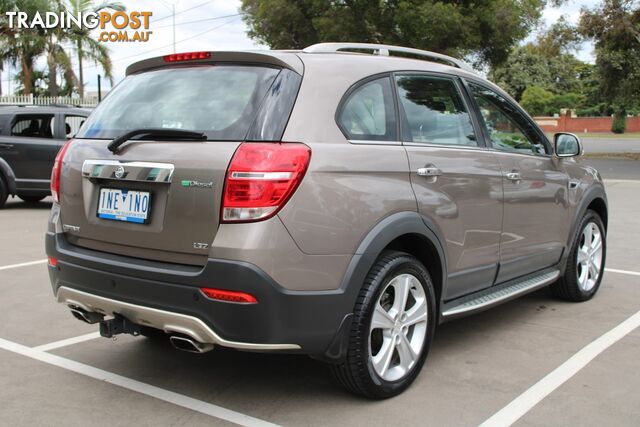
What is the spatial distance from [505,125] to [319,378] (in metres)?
2.14

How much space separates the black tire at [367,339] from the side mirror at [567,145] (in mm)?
2050

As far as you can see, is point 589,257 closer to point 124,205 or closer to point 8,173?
point 124,205

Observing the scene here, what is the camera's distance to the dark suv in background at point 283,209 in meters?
Answer: 3.17

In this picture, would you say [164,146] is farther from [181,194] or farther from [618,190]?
[618,190]

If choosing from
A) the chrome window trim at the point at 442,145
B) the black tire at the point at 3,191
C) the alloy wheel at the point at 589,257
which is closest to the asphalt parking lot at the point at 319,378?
the alloy wheel at the point at 589,257

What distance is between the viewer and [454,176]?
13.3ft

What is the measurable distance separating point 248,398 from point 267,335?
2.37 feet

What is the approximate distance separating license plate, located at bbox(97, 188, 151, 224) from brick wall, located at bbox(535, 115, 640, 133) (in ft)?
236

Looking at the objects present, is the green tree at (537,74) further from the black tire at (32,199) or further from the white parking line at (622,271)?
the white parking line at (622,271)

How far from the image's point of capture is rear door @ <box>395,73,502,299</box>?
12.8ft

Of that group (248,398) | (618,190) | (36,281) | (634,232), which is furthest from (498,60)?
(248,398)

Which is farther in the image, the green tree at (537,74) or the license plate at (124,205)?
the green tree at (537,74)

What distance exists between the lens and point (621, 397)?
3752 mm

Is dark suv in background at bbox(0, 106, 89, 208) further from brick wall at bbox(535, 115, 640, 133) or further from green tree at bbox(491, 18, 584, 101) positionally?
green tree at bbox(491, 18, 584, 101)
